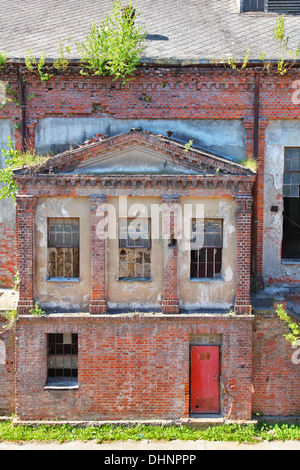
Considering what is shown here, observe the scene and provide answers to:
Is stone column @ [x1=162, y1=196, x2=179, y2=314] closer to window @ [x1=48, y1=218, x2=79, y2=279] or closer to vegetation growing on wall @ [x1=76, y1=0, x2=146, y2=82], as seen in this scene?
window @ [x1=48, y1=218, x2=79, y2=279]

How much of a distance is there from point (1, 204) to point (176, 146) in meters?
5.50

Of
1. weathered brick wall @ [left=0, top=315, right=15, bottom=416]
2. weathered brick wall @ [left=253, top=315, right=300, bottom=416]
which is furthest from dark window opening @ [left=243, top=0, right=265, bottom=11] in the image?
weathered brick wall @ [left=0, top=315, right=15, bottom=416]

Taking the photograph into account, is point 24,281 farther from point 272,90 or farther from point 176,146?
point 272,90

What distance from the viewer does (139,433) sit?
10.9 metres

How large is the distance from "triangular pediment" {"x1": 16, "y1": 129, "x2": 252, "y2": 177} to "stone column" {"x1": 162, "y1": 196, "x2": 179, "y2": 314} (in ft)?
3.26

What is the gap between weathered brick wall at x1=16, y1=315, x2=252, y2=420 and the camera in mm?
11156

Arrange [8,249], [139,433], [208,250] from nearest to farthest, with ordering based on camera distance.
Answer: [139,433]
[208,250]
[8,249]

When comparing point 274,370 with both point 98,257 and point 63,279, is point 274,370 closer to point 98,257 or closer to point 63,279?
point 98,257

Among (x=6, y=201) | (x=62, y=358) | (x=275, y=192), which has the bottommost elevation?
(x=62, y=358)

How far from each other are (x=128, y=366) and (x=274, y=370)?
12.8 ft

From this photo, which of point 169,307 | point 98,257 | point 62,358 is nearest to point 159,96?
point 98,257

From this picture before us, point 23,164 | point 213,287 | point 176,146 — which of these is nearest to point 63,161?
point 23,164

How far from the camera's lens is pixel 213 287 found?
450 inches

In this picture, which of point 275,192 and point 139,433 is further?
point 275,192
